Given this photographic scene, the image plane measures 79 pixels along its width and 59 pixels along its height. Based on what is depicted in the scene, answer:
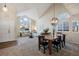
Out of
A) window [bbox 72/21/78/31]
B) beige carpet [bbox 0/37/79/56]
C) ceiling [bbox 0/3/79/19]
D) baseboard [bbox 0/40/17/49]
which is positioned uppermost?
ceiling [bbox 0/3/79/19]

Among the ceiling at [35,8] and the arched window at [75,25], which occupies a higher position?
the ceiling at [35,8]

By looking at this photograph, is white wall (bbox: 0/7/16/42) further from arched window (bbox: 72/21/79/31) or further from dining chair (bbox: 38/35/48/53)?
arched window (bbox: 72/21/79/31)

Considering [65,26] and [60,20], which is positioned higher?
[60,20]

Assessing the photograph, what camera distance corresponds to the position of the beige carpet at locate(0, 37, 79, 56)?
9.38 feet

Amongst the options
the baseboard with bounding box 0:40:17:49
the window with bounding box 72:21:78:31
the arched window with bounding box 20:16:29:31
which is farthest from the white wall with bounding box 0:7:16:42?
the window with bounding box 72:21:78:31

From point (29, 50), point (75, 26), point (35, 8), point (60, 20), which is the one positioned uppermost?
point (35, 8)

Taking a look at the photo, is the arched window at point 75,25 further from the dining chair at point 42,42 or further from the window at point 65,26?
the dining chair at point 42,42

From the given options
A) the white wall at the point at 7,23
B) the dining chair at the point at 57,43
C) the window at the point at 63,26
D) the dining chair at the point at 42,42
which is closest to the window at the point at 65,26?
the window at the point at 63,26

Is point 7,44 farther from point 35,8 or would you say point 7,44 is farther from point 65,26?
point 65,26

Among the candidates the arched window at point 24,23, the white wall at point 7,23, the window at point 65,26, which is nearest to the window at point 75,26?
the window at point 65,26

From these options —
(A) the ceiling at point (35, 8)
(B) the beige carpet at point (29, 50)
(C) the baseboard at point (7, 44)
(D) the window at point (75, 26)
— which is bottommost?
(B) the beige carpet at point (29, 50)

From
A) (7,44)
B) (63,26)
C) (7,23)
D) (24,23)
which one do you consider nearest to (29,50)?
(7,44)

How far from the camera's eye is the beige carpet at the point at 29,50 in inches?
113

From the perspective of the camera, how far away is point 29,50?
2.89 m
